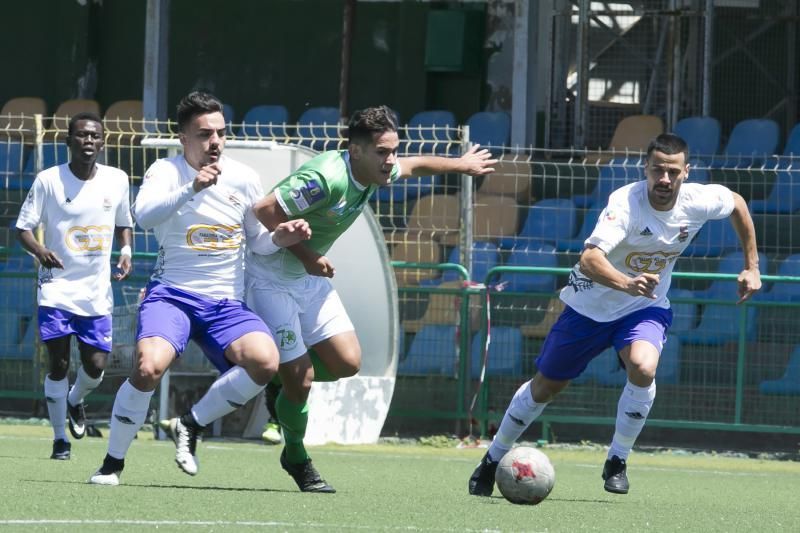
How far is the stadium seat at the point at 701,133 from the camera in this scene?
623 inches

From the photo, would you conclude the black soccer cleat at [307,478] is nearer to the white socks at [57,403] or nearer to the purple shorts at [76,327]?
the white socks at [57,403]

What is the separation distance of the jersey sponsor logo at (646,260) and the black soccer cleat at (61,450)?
3720mm

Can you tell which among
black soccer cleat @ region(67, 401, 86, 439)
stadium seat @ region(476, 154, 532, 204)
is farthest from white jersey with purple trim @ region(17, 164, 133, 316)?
stadium seat @ region(476, 154, 532, 204)

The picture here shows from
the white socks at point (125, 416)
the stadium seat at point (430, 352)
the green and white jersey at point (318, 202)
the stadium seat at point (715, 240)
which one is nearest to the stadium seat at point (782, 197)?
the stadium seat at point (715, 240)

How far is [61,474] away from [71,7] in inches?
545

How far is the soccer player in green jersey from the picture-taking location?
755 cm

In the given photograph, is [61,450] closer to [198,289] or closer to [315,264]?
[198,289]

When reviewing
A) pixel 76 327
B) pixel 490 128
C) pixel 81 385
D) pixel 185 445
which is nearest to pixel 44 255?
pixel 76 327

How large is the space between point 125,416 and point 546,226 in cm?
679

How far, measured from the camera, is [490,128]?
1741 cm

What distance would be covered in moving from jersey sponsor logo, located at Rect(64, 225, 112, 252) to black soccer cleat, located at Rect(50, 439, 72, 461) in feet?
4.37

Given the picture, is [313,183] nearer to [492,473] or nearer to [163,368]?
[163,368]

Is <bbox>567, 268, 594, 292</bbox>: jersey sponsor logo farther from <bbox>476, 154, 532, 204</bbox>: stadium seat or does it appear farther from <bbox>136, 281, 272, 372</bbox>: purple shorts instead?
<bbox>476, 154, 532, 204</bbox>: stadium seat

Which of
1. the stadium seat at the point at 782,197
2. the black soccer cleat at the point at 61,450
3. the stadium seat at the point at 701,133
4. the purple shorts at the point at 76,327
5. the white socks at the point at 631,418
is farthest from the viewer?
the stadium seat at the point at 701,133
